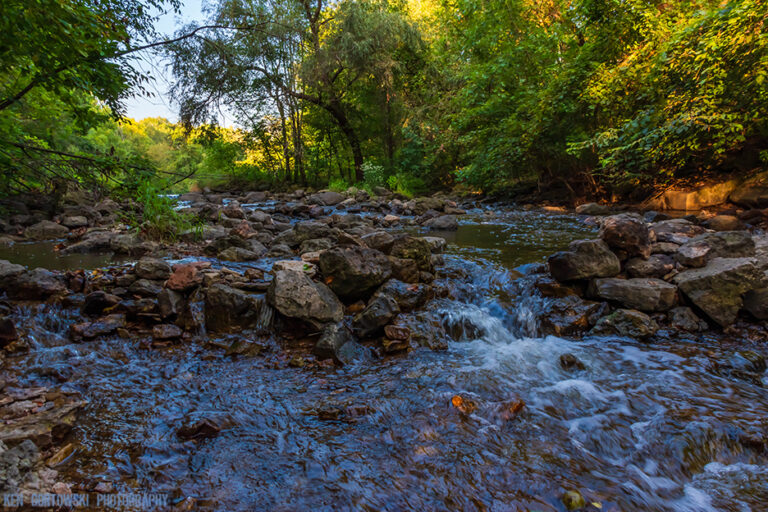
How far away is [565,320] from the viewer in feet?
13.2

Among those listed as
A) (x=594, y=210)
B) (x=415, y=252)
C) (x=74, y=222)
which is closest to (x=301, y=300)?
(x=415, y=252)

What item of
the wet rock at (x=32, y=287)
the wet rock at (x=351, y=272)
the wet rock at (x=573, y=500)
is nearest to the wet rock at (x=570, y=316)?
the wet rock at (x=351, y=272)

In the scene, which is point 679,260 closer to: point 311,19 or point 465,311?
point 465,311

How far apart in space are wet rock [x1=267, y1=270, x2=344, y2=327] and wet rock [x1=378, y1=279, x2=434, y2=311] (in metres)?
0.70

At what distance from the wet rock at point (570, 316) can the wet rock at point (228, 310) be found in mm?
3255

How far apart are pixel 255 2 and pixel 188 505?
15.7 meters

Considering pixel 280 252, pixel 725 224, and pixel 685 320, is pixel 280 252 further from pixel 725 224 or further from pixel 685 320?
pixel 725 224

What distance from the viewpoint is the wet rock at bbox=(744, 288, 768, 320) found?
3.64 m

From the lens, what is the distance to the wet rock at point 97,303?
3.82 meters

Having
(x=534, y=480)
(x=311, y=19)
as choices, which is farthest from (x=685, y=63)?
(x=311, y=19)

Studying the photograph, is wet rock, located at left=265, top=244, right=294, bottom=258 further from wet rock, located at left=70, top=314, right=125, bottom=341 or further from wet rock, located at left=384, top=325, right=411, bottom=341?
wet rock, located at left=384, top=325, right=411, bottom=341

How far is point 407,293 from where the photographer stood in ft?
14.3

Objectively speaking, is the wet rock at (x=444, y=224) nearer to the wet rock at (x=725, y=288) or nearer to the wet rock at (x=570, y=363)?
the wet rock at (x=725, y=288)

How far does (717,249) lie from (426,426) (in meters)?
4.66
